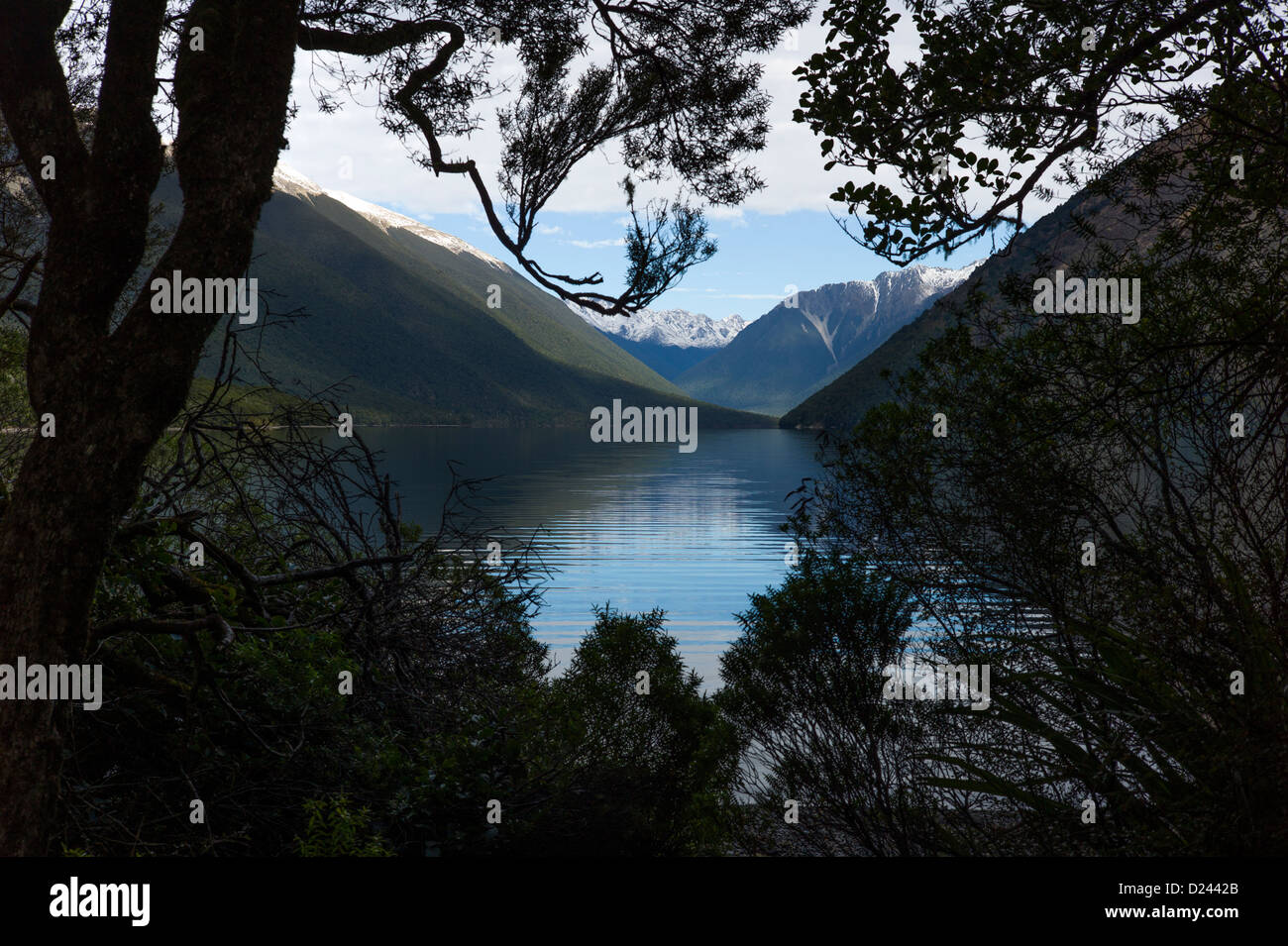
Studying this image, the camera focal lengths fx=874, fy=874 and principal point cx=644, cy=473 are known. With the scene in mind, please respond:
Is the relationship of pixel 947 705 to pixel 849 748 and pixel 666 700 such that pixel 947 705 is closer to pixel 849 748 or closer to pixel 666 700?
pixel 849 748

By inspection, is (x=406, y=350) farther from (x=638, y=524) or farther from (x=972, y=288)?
(x=972, y=288)

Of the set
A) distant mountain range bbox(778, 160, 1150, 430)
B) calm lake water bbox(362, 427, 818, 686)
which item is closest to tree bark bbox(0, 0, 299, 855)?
calm lake water bbox(362, 427, 818, 686)

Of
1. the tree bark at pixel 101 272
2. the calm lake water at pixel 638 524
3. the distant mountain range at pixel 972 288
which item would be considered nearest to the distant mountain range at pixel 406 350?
the distant mountain range at pixel 972 288

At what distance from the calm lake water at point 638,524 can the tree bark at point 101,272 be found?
2.58m

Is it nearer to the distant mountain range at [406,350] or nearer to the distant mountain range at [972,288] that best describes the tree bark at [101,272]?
the distant mountain range at [972,288]

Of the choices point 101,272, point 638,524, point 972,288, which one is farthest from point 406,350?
point 101,272

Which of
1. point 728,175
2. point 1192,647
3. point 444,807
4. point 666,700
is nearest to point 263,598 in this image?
point 444,807

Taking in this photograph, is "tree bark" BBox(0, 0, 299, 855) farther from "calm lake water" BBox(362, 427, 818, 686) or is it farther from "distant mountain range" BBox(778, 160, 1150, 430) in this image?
"distant mountain range" BBox(778, 160, 1150, 430)

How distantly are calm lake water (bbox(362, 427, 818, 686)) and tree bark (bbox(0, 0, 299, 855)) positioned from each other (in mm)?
2583

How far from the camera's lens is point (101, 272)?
11.4ft

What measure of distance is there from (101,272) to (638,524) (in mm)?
39447

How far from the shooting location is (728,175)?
7.20m
